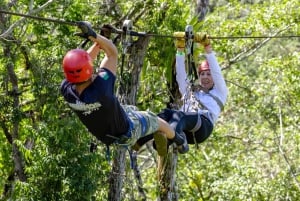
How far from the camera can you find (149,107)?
786 centimetres

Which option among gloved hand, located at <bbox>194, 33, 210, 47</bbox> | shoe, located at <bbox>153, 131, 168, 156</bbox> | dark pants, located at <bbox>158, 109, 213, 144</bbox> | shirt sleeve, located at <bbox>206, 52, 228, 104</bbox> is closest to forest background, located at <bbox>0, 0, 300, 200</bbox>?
gloved hand, located at <bbox>194, 33, 210, 47</bbox>

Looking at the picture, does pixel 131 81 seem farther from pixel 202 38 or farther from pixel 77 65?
pixel 77 65

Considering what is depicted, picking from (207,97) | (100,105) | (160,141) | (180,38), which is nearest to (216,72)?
(207,97)

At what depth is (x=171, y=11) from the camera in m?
6.63

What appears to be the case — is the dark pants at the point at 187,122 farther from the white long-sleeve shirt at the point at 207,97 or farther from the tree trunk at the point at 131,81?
the tree trunk at the point at 131,81

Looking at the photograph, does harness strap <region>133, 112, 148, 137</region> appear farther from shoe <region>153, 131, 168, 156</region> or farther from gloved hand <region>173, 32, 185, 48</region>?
gloved hand <region>173, 32, 185, 48</region>

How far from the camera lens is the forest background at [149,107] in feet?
19.5

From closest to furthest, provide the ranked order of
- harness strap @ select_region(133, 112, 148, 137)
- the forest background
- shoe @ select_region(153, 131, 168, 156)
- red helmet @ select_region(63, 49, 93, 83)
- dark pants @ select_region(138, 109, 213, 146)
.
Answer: red helmet @ select_region(63, 49, 93, 83), harness strap @ select_region(133, 112, 148, 137), shoe @ select_region(153, 131, 168, 156), dark pants @ select_region(138, 109, 213, 146), the forest background

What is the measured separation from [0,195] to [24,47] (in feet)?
9.59

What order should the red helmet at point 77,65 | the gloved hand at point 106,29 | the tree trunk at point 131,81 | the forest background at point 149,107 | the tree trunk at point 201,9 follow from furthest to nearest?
the tree trunk at point 201,9 → the tree trunk at point 131,81 → the forest background at point 149,107 → the gloved hand at point 106,29 → the red helmet at point 77,65

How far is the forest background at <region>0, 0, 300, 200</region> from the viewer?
5953mm

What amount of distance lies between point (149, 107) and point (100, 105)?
4207mm

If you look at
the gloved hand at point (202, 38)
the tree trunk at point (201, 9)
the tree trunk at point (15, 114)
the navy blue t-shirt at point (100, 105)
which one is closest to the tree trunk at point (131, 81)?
the tree trunk at point (201, 9)

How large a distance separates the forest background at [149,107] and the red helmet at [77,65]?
52.0 inches
